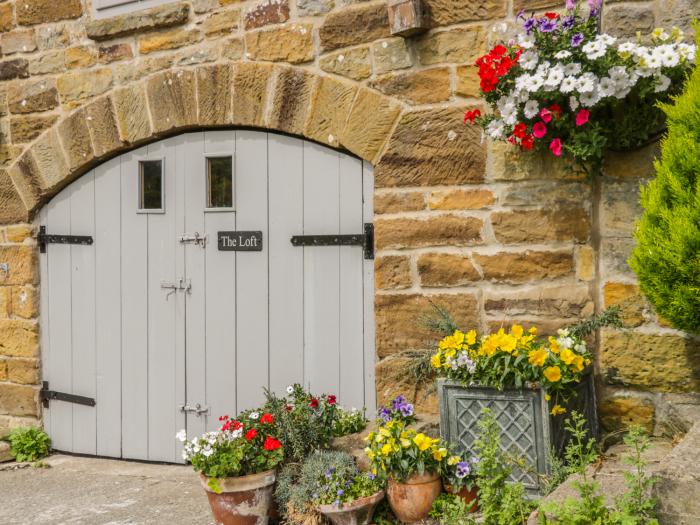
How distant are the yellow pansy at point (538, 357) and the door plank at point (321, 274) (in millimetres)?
1268

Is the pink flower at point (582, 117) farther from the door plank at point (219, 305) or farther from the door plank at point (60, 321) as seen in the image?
the door plank at point (60, 321)

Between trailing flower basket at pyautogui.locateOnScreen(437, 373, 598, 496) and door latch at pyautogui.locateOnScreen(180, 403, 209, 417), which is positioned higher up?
trailing flower basket at pyautogui.locateOnScreen(437, 373, 598, 496)

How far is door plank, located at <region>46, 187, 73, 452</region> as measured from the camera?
5.20m

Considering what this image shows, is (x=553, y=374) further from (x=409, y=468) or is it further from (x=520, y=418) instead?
(x=409, y=468)

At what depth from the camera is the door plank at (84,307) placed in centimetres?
511

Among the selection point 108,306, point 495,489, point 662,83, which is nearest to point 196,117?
point 108,306

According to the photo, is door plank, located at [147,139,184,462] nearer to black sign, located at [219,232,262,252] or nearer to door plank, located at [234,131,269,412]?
black sign, located at [219,232,262,252]

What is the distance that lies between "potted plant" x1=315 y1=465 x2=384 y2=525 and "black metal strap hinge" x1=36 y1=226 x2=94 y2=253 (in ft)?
7.99

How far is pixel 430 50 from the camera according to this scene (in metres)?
3.99

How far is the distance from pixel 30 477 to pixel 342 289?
7.36 feet

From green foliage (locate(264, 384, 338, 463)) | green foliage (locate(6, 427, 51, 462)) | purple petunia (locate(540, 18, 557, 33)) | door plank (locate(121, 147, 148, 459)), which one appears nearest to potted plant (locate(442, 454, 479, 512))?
green foliage (locate(264, 384, 338, 463))

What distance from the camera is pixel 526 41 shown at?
3477 mm

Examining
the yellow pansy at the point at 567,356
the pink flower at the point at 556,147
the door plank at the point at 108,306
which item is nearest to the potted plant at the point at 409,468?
the yellow pansy at the point at 567,356

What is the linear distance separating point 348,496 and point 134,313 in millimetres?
2063
